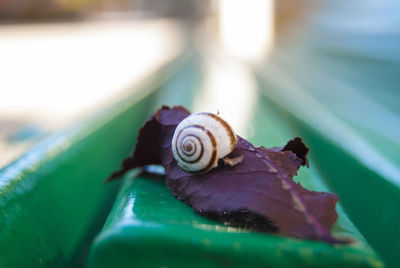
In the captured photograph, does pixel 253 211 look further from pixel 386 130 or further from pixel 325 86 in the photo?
pixel 325 86

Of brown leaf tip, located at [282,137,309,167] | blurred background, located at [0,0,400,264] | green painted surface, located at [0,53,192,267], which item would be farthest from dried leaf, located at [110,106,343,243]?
blurred background, located at [0,0,400,264]

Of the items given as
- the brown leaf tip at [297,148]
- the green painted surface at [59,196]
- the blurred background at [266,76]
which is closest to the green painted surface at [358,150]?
the blurred background at [266,76]

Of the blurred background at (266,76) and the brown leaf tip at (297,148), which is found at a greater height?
the blurred background at (266,76)

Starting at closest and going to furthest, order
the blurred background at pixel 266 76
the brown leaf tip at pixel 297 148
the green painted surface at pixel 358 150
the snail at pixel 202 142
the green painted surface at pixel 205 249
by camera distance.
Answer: the green painted surface at pixel 205 249 < the snail at pixel 202 142 < the brown leaf tip at pixel 297 148 < the green painted surface at pixel 358 150 < the blurred background at pixel 266 76

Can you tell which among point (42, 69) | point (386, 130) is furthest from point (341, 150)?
point (42, 69)

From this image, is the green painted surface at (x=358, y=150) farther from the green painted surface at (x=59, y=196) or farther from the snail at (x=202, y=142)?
the green painted surface at (x=59, y=196)

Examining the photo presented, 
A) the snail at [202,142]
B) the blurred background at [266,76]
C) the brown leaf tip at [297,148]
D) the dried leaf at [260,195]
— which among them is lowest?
the dried leaf at [260,195]
